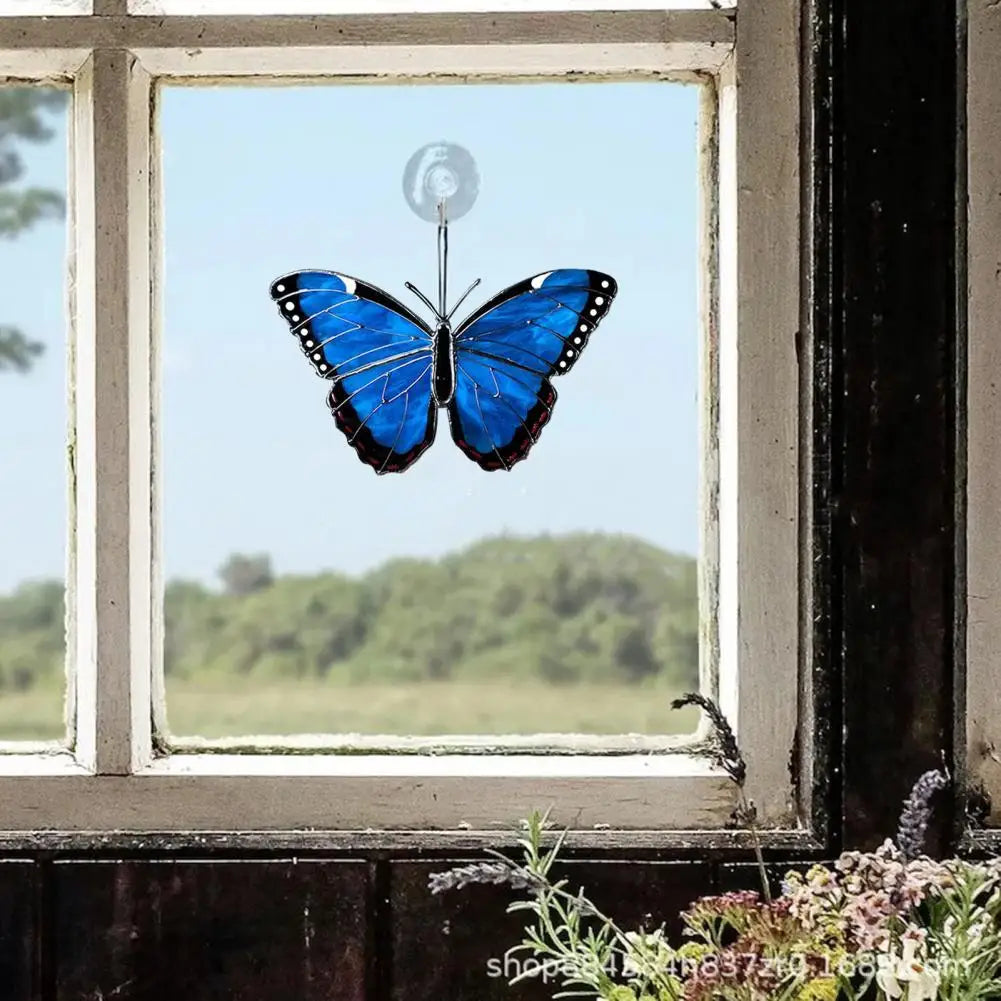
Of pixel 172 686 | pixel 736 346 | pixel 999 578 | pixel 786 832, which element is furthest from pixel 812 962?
pixel 172 686

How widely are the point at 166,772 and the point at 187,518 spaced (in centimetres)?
24

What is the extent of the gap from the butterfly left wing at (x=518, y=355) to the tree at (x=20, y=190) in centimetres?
40

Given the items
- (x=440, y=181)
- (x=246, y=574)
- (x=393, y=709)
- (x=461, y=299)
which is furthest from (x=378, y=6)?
(x=393, y=709)

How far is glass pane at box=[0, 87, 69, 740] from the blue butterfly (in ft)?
0.73

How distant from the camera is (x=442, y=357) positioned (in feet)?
4.02

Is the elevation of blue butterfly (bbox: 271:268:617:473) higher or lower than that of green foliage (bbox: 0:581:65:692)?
higher

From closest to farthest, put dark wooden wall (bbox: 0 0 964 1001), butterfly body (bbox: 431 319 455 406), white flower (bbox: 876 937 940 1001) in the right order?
white flower (bbox: 876 937 940 1001)
dark wooden wall (bbox: 0 0 964 1001)
butterfly body (bbox: 431 319 455 406)

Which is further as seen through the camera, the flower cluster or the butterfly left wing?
the butterfly left wing

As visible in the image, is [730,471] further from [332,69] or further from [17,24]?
[17,24]

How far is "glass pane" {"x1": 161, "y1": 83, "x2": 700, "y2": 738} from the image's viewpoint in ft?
4.09

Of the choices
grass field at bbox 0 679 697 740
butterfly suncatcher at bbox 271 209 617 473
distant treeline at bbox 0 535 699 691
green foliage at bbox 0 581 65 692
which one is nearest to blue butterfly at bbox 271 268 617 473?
butterfly suncatcher at bbox 271 209 617 473

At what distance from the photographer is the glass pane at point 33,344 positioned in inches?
49.0

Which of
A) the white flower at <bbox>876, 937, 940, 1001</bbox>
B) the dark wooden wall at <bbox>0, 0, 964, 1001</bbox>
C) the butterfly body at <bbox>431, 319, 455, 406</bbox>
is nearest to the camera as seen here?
the white flower at <bbox>876, 937, 940, 1001</bbox>

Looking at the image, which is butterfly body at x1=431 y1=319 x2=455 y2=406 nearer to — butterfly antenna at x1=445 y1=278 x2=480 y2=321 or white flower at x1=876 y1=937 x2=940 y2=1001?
butterfly antenna at x1=445 y1=278 x2=480 y2=321
